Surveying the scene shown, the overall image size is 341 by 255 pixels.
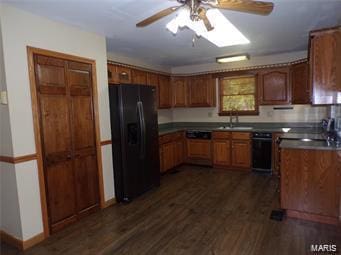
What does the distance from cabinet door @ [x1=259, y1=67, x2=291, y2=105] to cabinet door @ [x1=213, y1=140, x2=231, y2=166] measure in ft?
3.82

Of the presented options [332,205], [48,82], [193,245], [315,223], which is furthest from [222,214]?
[48,82]

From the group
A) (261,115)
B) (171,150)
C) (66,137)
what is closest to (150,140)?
(171,150)

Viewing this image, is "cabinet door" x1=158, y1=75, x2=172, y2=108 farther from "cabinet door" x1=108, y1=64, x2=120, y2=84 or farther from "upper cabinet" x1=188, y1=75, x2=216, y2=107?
"cabinet door" x1=108, y1=64, x2=120, y2=84

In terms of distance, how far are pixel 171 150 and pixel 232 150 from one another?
4.23 ft

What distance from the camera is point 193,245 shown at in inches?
92.7

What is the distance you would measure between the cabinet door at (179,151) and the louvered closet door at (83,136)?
229cm

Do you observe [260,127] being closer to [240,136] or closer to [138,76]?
[240,136]

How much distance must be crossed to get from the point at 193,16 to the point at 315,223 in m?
2.63

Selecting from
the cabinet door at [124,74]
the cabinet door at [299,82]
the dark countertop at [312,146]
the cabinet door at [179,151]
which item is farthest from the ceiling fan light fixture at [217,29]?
the cabinet door at [179,151]

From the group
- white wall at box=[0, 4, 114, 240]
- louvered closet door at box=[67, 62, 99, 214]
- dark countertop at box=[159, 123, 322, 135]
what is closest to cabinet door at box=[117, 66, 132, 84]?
louvered closet door at box=[67, 62, 99, 214]

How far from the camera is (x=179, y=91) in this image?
18.4 feet

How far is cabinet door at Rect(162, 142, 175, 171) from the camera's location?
188 inches

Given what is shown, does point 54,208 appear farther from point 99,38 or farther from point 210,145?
point 210,145

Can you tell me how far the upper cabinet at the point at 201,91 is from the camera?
5312 mm
